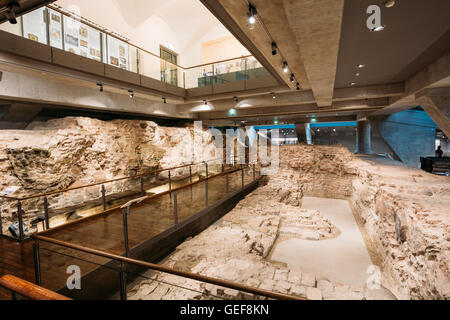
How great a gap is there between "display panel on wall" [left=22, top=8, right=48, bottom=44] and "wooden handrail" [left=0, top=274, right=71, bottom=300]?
613 cm

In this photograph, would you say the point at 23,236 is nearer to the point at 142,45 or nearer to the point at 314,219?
the point at 314,219

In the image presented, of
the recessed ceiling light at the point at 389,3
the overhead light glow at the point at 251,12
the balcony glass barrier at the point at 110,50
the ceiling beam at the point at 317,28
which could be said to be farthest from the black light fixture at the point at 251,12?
the balcony glass barrier at the point at 110,50

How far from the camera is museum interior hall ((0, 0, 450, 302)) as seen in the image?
3.39 m

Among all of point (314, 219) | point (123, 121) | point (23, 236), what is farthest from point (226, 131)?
point (23, 236)

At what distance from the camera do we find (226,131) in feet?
68.3

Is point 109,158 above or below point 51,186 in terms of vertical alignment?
above

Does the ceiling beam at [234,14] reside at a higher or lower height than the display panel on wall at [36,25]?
lower

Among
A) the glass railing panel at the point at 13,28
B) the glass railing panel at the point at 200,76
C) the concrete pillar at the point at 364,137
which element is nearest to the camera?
the glass railing panel at the point at 13,28

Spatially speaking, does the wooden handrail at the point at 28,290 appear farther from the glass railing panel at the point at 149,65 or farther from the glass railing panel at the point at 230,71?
the glass railing panel at the point at 230,71

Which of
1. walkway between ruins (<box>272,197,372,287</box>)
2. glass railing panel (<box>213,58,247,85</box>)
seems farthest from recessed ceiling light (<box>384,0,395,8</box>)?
glass railing panel (<box>213,58,247,85</box>)

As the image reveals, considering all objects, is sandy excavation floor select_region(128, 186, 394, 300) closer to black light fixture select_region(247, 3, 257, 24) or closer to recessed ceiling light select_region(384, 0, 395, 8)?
black light fixture select_region(247, 3, 257, 24)

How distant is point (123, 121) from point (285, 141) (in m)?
22.5

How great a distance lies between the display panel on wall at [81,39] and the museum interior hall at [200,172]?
0.11 ft

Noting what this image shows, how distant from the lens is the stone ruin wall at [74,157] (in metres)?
6.16
